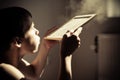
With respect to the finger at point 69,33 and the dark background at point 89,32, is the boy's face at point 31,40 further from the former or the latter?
the dark background at point 89,32

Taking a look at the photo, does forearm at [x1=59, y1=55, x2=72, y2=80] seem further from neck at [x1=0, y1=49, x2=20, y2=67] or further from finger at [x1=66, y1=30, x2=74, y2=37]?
neck at [x1=0, y1=49, x2=20, y2=67]

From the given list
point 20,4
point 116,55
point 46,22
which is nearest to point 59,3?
point 46,22

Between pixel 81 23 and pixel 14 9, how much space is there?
318 mm

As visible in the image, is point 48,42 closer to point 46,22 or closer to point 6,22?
point 6,22

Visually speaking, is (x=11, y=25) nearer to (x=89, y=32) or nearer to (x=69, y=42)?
(x=69, y=42)

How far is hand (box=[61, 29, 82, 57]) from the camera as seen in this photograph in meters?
1.15

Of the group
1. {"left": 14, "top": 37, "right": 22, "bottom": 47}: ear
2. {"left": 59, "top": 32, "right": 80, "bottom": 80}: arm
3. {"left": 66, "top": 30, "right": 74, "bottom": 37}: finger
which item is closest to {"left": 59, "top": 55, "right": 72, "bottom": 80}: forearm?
{"left": 59, "top": 32, "right": 80, "bottom": 80}: arm

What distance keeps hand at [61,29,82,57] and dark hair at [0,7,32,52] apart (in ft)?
0.64

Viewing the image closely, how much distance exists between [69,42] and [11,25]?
0.90ft

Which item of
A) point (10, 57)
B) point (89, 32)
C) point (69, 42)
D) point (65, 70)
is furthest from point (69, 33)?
point (89, 32)

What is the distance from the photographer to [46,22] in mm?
1919

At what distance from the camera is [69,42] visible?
1.15 meters

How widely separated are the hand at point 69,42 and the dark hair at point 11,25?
0.64 feet

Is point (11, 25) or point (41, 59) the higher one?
point (11, 25)
